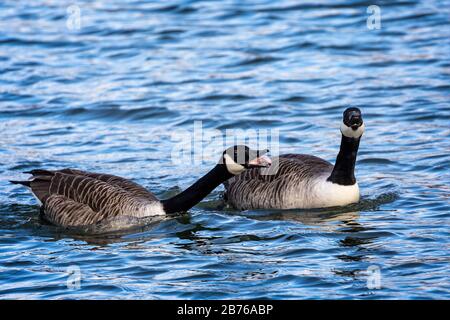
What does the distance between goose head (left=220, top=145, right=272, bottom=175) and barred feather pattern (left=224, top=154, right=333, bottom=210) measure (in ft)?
5.14

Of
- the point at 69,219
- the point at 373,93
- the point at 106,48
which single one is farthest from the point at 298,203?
the point at 106,48

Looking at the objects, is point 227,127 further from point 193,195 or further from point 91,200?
point 91,200

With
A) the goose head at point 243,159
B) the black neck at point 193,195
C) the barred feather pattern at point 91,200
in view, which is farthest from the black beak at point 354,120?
the barred feather pattern at point 91,200

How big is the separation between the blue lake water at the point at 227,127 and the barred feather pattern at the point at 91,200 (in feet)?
0.88

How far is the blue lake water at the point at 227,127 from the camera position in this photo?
11.7 meters

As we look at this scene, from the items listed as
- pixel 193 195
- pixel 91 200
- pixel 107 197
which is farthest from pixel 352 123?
pixel 91 200

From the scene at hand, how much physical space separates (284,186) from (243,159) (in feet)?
5.87

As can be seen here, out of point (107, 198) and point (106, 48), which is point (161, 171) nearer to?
point (107, 198)

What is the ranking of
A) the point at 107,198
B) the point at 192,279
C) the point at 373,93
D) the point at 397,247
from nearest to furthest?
the point at 192,279 < the point at 397,247 < the point at 107,198 < the point at 373,93

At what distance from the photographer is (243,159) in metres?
13.1

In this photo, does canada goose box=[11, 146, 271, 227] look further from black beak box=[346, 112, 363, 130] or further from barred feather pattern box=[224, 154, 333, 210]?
black beak box=[346, 112, 363, 130]
